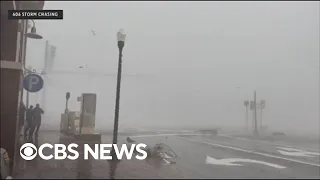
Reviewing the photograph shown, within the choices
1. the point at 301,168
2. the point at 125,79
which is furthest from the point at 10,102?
the point at 125,79

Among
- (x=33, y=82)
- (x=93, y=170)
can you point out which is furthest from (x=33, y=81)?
(x=93, y=170)

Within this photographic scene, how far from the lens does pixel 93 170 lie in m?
9.36

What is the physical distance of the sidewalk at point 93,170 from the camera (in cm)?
854

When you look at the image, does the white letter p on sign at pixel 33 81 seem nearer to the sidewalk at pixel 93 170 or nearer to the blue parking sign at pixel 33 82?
the blue parking sign at pixel 33 82

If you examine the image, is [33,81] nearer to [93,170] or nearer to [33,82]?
[33,82]

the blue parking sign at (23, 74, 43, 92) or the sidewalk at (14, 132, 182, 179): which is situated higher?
the blue parking sign at (23, 74, 43, 92)

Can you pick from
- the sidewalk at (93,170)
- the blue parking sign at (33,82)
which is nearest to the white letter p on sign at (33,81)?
the blue parking sign at (33,82)

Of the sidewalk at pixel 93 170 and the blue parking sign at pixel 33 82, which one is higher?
the blue parking sign at pixel 33 82

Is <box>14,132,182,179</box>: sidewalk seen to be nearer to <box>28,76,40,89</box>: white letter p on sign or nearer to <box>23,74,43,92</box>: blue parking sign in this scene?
<box>23,74,43,92</box>: blue parking sign

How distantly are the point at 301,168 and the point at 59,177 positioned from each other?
7.59 m

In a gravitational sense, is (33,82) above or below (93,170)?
above

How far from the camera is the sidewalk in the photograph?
8539 mm

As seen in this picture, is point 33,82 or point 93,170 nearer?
point 93,170

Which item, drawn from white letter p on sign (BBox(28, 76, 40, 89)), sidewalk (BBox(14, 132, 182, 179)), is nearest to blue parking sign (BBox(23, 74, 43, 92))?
white letter p on sign (BBox(28, 76, 40, 89))
